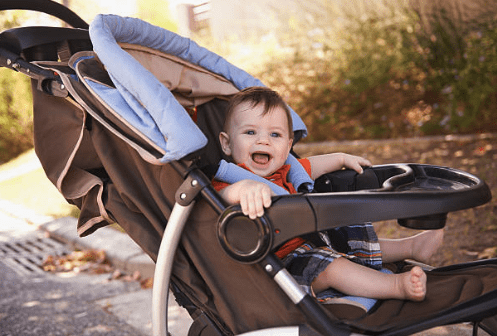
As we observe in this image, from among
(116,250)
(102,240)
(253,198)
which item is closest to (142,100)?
(253,198)

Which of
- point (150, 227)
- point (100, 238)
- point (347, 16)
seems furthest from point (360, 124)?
point (150, 227)

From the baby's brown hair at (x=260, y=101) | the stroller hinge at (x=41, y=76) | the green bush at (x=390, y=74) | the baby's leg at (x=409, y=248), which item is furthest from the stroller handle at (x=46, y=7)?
the green bush at (x=390, y=74)

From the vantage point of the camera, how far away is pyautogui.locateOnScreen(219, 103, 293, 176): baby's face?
7.20 ft

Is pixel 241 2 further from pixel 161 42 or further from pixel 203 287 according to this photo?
pixel 203 287

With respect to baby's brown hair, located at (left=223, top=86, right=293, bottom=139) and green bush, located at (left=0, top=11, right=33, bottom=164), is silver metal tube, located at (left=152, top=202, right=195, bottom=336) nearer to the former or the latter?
baby's brown hair, located at (left=223, top=86, right=293, bottom=139)

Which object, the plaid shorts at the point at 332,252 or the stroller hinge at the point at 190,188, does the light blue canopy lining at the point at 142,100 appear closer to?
the stroller hinge at the point at 190,188

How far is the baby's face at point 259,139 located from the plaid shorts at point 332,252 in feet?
1.15

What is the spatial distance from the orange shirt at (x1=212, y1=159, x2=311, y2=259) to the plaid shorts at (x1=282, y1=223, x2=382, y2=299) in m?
0.03

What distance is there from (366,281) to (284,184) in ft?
1.95

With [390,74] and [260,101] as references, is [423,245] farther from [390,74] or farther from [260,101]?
[390,74]

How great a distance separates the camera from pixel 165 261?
1.73 m

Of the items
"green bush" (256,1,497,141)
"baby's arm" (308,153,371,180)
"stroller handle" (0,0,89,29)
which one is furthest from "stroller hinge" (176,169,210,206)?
"green bush" (256,1,497,141)

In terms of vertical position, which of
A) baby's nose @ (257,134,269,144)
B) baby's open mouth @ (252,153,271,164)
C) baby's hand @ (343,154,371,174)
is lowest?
baby's hand @ (343,154,371,174)

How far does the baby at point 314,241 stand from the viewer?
1791 millimetres
